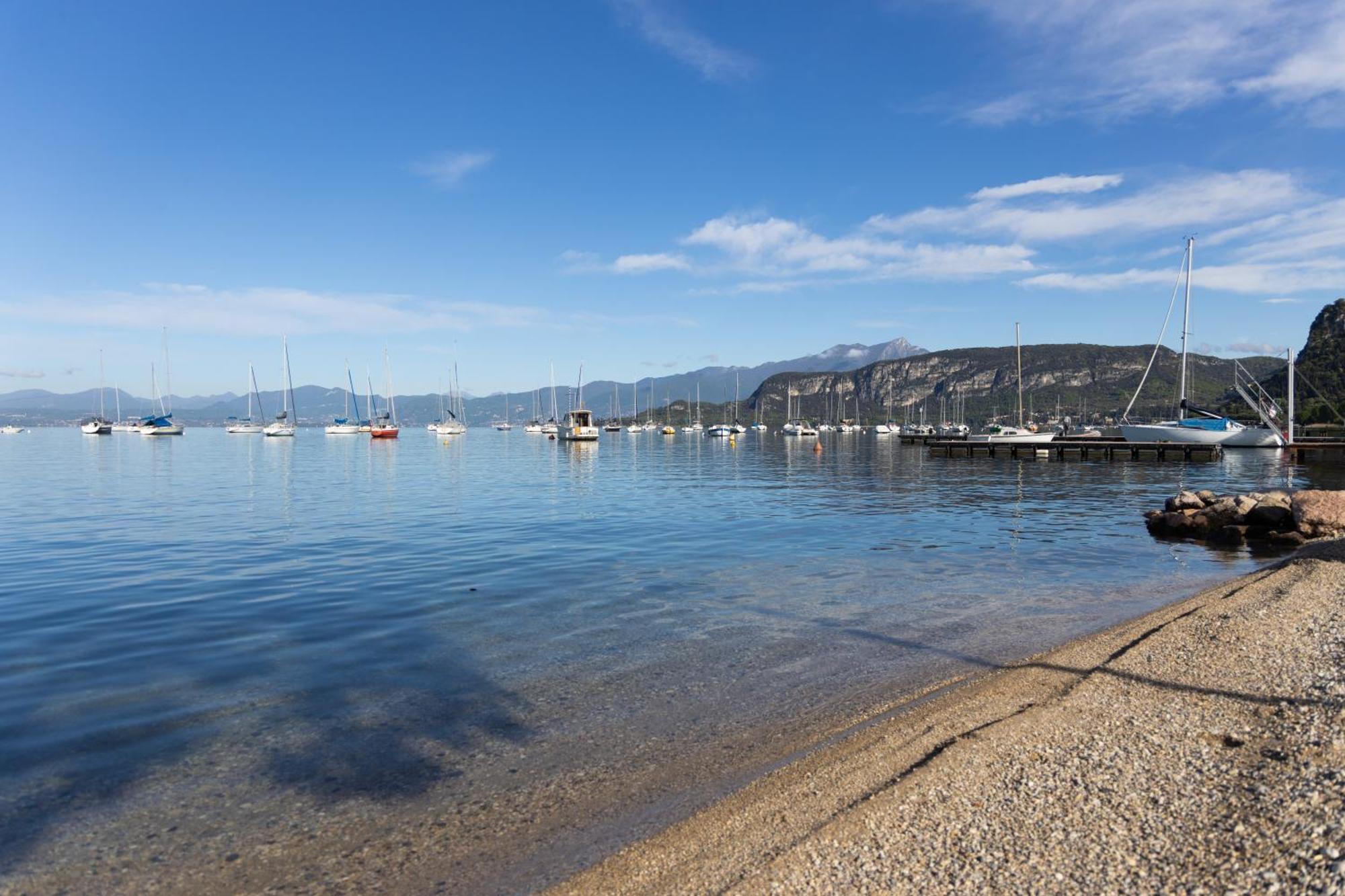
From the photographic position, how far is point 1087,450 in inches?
3290

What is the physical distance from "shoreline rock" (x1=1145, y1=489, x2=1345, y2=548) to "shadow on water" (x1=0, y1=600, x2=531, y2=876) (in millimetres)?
27118

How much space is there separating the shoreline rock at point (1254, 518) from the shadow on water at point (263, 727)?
2712 cm

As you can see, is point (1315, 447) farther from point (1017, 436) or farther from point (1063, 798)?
point (1063, 798)

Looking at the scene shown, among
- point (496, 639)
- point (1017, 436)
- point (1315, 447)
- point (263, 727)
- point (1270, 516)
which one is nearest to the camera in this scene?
point (263, 727)

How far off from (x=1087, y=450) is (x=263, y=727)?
90.1 metres

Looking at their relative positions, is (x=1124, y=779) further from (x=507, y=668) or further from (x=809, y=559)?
(x=809, y=559)

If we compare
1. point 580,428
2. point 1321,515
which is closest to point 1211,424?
point 1321,515

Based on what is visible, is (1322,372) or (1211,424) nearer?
(1211,424)

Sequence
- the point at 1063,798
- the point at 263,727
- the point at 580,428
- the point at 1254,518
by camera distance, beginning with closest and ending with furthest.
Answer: the point at 1063,798
the point at 263,727
the point at 1254,518
the point at 580,428

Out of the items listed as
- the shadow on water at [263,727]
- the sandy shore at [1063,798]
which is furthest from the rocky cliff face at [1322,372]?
the shadow on water at [263,727]

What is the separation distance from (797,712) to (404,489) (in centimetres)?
4271

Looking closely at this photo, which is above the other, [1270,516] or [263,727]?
[263,727]

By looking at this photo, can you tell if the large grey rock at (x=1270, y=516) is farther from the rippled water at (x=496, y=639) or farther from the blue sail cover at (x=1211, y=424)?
the blue sail cover at (x=1211, y=424)

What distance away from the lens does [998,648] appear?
44.5 ft
